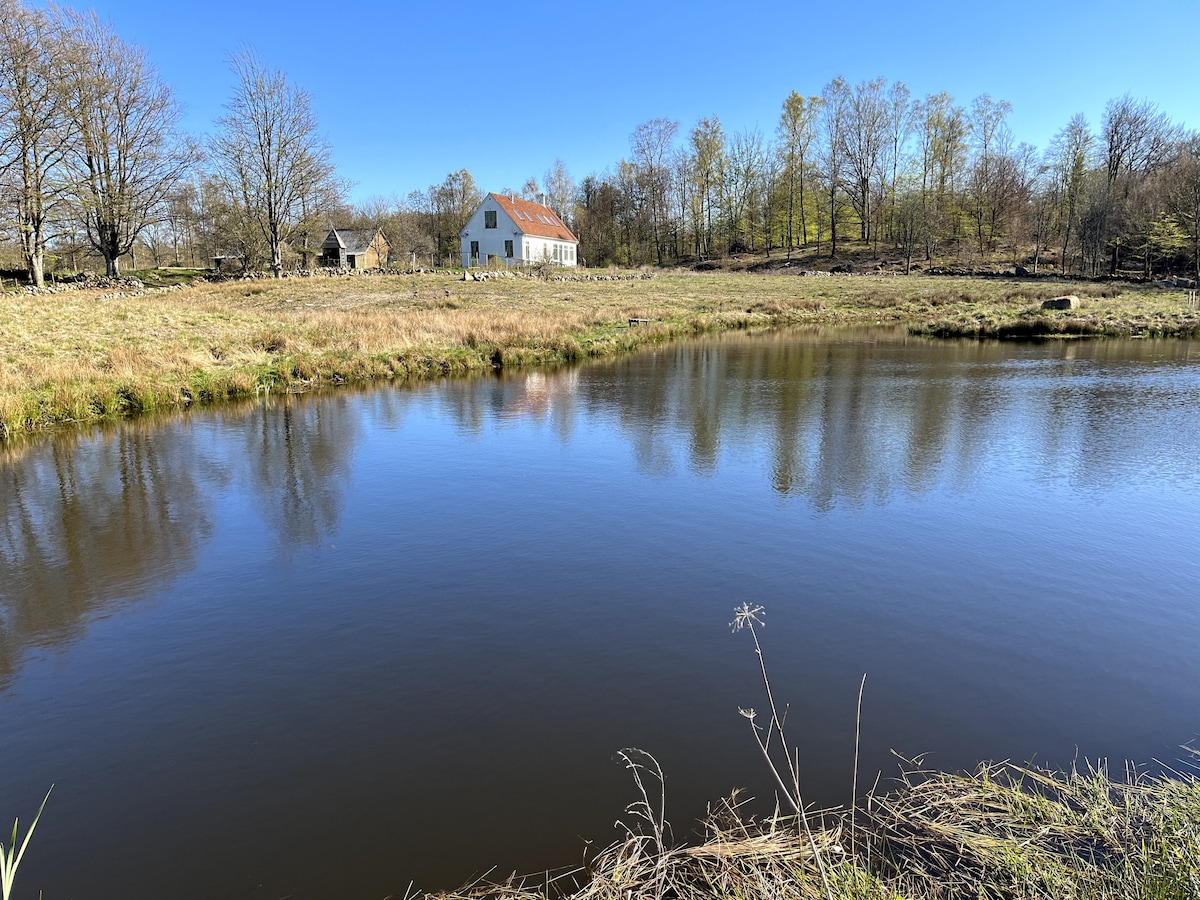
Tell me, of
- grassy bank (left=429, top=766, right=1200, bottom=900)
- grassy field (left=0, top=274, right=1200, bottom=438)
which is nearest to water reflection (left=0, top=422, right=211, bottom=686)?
grassy field (left=0, top=274, right=1200, bottom=438)

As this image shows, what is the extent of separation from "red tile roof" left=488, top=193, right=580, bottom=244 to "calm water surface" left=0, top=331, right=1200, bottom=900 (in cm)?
4524

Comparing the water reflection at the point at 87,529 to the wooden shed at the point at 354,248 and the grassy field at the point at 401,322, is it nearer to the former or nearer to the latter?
the grassy field at the point at 401,322

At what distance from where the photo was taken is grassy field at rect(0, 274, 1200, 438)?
46.1 ft

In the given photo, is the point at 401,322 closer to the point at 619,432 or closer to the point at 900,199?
the point at 619,432

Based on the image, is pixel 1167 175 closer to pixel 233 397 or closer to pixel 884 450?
pixel 884 450

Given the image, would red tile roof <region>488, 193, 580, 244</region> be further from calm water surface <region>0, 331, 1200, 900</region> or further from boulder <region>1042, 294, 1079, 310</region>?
calm water surface <region>0, 331, 1200, 900</region>

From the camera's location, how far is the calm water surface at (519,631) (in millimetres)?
3494

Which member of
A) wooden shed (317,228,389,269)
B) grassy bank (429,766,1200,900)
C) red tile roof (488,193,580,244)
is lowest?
grassy bank (429,766,1200,900)

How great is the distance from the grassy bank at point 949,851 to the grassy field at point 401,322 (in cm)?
1291

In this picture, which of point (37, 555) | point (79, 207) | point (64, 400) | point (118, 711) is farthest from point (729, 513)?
point (79, 207)

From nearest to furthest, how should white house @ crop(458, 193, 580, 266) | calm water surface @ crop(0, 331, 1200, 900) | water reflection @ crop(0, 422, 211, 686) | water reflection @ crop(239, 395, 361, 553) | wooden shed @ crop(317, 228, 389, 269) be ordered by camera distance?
calm water surface @ crop(0, 331, 1200, 900) → water reflection @ crop(0, 422, 211, 686) → water reflection @ crop(239, 395, 361, 553) → white house @ crop(458, 193, 580, 266) → wooden shed @ crop(317, 228, 389, 269)

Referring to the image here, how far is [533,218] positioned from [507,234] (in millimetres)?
3850

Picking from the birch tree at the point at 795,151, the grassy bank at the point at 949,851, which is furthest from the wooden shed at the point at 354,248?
the grassy bank at the point at 949,851

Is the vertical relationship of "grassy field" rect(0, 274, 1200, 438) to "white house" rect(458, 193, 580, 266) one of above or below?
below
